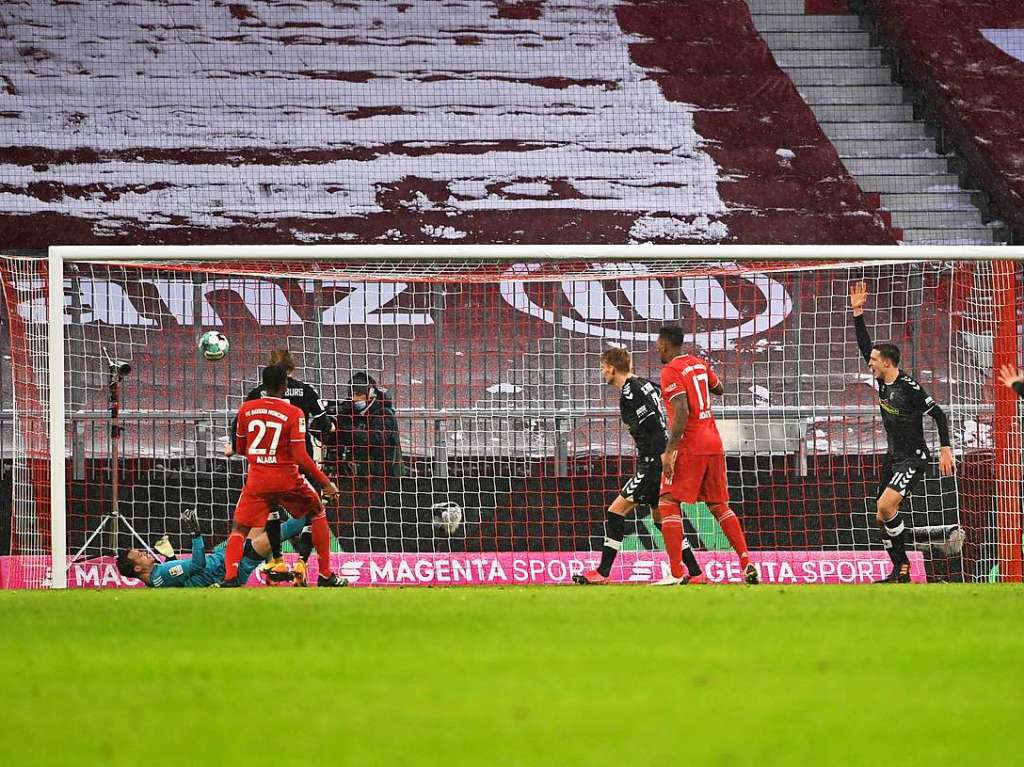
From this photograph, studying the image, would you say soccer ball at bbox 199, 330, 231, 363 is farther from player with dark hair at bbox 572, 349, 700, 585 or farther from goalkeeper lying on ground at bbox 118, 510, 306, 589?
player with dark hair at bbox 572, 349, 700, 585

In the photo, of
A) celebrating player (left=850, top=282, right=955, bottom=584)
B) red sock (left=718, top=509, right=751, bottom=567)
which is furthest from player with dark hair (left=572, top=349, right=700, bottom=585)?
celebrating player (left=850, top=282, right=955, bottom=584)

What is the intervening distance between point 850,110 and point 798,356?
6313mm

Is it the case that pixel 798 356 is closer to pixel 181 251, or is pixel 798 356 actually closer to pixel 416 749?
pixel 181 251

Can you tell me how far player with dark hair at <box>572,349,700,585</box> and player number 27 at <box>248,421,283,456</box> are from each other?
Answer: 235 centimetres

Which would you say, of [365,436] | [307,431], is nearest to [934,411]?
[307,431]

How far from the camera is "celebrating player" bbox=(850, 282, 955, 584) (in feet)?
38.0

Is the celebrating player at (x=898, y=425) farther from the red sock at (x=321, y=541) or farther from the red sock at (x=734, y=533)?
the red sock at (x=321, y=541)

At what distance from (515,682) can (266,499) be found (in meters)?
6.16

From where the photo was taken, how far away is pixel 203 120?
18562 millimetres

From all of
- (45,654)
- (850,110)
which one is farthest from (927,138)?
(45,654)

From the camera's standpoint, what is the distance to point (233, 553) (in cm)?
1134

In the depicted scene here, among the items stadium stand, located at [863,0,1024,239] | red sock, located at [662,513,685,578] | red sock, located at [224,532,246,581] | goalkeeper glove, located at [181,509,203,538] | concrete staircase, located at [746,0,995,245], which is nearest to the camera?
red sock, located at [662,513,685,578]

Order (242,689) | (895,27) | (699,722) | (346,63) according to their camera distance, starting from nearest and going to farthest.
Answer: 1. (699,722)
2. (242,689)
3. (346,63)
4. (895,27)

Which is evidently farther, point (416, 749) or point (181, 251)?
point (181, 251)
